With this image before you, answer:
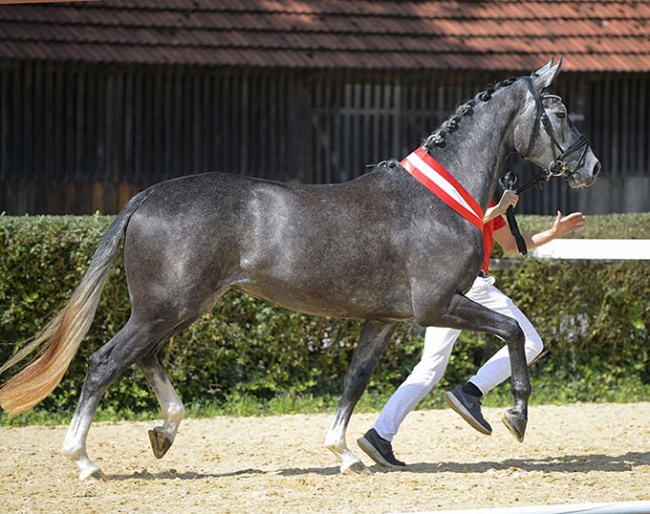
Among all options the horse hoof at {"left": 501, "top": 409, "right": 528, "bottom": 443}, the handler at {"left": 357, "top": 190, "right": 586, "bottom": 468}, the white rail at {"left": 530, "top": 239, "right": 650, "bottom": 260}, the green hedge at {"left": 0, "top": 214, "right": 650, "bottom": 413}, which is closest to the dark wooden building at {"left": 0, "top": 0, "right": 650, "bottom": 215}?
the green hedge at {"left": 0, "top": 214, "right": 650, "bottom": 413}


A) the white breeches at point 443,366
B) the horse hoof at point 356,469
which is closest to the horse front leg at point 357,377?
the horse hoof at point 356,469

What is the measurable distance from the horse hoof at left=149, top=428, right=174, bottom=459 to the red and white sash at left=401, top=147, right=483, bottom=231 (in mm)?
2089

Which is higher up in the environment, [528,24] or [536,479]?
[528,24]

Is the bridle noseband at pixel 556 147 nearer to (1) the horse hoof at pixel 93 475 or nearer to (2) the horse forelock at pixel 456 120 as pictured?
(2) the horse forelock at pixel 456 120

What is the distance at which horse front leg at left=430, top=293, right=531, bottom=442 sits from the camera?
6.41 metres

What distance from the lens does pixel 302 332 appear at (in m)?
9.10

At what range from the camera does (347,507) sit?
18.6 feet

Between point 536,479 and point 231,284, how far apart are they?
2.01 m

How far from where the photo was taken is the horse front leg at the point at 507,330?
6.41 m

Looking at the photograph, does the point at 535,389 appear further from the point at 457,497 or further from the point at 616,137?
the point at 616,137

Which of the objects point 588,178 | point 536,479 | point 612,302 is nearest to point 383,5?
point 612,302

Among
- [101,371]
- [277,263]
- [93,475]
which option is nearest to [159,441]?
[93,475]

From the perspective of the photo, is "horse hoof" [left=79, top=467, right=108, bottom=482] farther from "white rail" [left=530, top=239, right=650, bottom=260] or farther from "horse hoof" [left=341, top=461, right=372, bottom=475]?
"white rail" [left=530, top=239, right=650, bottom=260]

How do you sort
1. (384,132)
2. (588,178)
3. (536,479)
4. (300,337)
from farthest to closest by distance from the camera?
(384,132) < (300,337) < (588,178) < (536,479)
